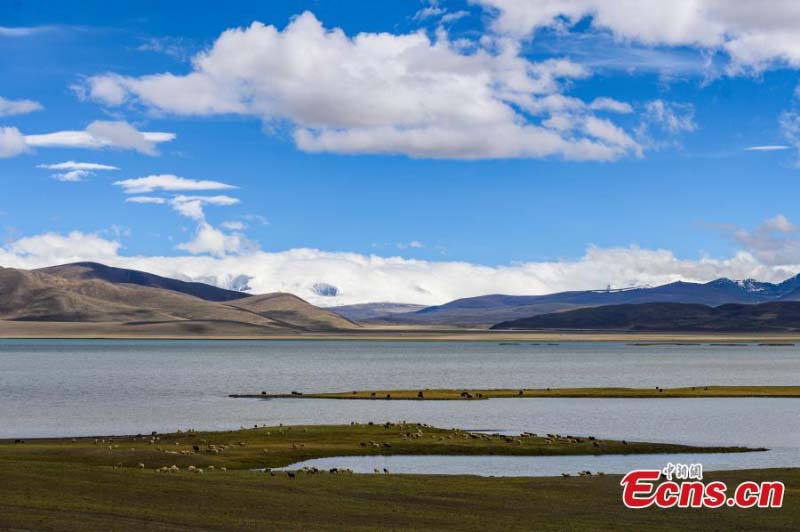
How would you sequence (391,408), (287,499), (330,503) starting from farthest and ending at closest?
(391,408), (287,499), (330,503)

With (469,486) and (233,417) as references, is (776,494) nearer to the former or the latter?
(469,486)

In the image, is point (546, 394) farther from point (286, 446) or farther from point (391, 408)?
point (286, 446)

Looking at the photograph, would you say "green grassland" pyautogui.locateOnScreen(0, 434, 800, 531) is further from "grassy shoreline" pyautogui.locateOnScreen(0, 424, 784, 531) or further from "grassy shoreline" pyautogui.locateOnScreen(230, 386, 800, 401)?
"grassy shoreline" pyautogui.locateOnScreen(230, 386, 800, 401)

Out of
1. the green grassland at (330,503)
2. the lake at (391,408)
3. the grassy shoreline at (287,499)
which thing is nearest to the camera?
the green grassland at (330,503)

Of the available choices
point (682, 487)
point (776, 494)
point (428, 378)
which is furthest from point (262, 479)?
point (428, 378)

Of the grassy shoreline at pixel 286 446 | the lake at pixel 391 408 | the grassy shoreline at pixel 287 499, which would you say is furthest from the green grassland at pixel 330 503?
the lake at pixel 391 408

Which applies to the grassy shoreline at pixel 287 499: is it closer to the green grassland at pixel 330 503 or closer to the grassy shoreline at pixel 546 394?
the green grassland at pixel 330 503

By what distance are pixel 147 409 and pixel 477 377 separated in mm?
69050

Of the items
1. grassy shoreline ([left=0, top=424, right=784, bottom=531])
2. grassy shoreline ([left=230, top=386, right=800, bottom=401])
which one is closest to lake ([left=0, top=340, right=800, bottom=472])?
grassy shoreline ([left=230, top=386, right=800, bottom=401])

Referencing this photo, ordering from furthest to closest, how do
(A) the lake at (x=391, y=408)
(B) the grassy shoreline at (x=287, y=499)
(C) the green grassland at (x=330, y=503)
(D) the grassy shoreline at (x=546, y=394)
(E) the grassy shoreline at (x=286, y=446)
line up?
(D) the grassy shoreline at (x=546, y=394)
(A) the lake at (x=391, y=408)
(E) the grassy shoreline at (x=286, y=446)
(B) the grassy shoreline at (x=287, y=499)
(C) the green grassland at (x=330, y=503)

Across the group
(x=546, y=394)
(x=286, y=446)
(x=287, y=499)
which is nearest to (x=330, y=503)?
(x=287, y=499)

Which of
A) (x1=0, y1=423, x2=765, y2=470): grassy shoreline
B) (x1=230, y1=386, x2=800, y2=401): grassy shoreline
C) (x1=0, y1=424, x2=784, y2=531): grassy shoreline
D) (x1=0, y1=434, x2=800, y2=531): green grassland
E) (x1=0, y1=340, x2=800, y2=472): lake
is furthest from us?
(x1=230, y1=386, x2=800, y2=401): grassy shoreline

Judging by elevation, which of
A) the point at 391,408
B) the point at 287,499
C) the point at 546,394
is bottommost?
the point at 287,499

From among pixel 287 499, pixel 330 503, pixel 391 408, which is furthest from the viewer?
pixel 391 408
